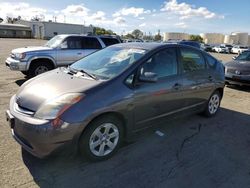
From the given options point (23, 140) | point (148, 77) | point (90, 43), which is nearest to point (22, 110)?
point (23, 140)

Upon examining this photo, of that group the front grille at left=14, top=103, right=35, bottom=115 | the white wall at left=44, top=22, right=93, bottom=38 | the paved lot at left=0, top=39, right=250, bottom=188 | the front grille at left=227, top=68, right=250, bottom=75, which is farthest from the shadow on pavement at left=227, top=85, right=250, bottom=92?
the white wall at left=44, top=22, right=93, bottom=38

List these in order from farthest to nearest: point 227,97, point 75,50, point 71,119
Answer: point 75,50
point 227,97
point 71,119

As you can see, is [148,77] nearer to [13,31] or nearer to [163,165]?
[163,165]

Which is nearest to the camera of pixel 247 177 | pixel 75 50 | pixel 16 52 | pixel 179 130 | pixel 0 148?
pixel 247 177

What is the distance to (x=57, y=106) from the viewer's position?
283 centimetres

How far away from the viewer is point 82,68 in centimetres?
402

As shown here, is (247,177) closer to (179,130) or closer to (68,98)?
(179,130)

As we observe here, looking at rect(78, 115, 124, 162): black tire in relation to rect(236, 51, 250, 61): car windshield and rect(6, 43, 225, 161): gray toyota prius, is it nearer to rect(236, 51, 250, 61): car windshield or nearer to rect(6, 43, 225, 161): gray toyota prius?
rect(6, 43, 225, 161): gray toyota prius

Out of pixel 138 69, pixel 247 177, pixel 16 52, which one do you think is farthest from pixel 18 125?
pixel 16 52

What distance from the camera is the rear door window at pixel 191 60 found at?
172 inches

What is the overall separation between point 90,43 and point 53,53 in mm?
1635

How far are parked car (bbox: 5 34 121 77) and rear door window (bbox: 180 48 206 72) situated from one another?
17.7 feet

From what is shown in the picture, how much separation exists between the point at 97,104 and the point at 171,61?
180 cm

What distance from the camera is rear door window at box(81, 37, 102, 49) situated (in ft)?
30.5
